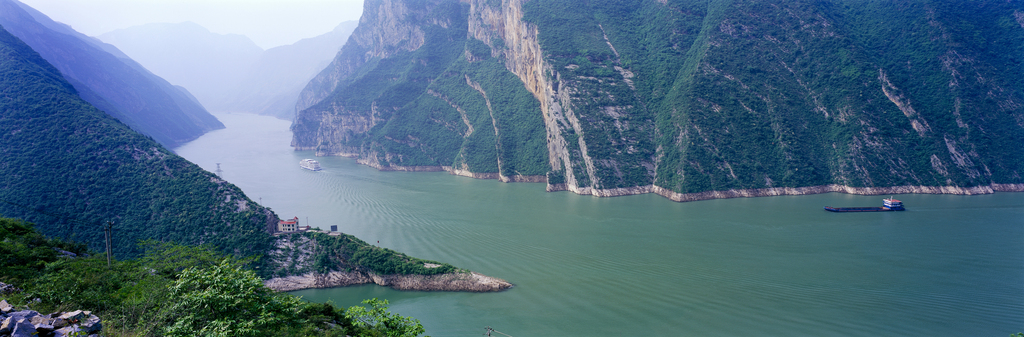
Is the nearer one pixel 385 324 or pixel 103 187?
pixel 385 324

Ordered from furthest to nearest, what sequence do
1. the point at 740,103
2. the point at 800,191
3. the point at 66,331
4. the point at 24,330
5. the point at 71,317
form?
the point at 740,103
the point at 800,191
the point at 71,317
the point at 66,331
the point at 24,330

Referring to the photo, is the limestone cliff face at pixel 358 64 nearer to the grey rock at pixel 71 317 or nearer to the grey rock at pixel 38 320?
the grey rock at pixel 71 317

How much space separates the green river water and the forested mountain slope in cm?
420

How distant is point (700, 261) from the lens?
3300 centimetres

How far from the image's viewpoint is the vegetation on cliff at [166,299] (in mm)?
11336

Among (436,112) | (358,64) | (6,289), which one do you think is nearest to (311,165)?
(436,112)

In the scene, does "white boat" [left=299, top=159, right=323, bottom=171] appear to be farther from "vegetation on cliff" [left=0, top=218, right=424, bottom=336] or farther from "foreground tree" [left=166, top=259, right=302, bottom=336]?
"foreground tree" [left=166, top=259, right=302, bottom=336]

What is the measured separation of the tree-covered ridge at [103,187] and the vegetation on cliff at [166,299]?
9942mm

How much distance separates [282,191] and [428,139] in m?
29.2

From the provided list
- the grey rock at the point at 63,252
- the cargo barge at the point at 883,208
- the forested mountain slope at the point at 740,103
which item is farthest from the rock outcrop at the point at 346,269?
the cargo barge at the point at 883,208

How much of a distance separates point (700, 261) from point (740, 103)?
36.3m

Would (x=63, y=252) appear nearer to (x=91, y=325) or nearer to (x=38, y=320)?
(x=91, y=325)

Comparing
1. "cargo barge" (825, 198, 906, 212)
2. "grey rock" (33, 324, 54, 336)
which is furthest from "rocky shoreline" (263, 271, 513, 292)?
"cargo barge" (825, 198, 906, 212)

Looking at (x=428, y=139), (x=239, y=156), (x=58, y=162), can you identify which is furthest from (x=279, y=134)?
(x=58, y=162)
